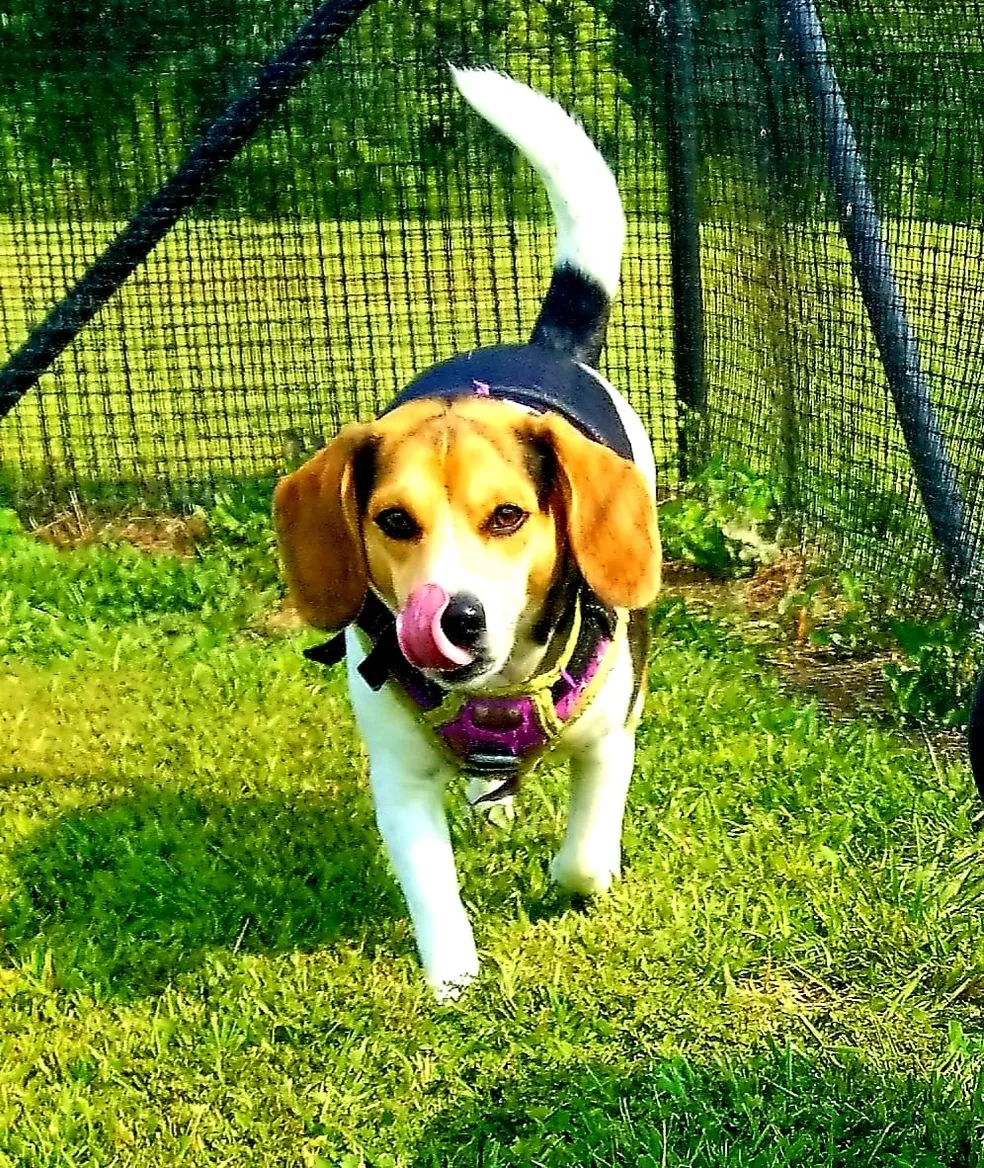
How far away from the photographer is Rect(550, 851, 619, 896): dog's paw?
2809 mm

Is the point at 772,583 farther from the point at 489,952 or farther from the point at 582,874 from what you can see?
the point at 489,952

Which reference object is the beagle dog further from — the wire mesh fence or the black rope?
the black rope

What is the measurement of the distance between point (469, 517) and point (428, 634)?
0.22 meters

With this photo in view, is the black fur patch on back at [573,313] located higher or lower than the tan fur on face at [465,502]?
higher

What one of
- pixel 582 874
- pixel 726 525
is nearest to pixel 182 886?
pixel 582 874

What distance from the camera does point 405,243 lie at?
5.50 m

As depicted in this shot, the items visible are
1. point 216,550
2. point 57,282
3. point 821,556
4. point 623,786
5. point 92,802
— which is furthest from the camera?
point 57,282

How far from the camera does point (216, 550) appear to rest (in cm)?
479

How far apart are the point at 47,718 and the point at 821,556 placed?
2.30 m

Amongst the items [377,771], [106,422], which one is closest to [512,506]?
[377,771]

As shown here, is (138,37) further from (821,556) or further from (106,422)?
(821,556)

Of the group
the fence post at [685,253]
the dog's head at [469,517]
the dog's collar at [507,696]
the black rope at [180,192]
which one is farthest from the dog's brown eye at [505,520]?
the fence post at [685,253]

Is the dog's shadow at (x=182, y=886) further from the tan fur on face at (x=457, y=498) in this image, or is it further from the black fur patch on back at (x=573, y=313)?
the black fur patch on back at (x=573, y=313)

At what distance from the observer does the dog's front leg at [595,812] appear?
106 inches
